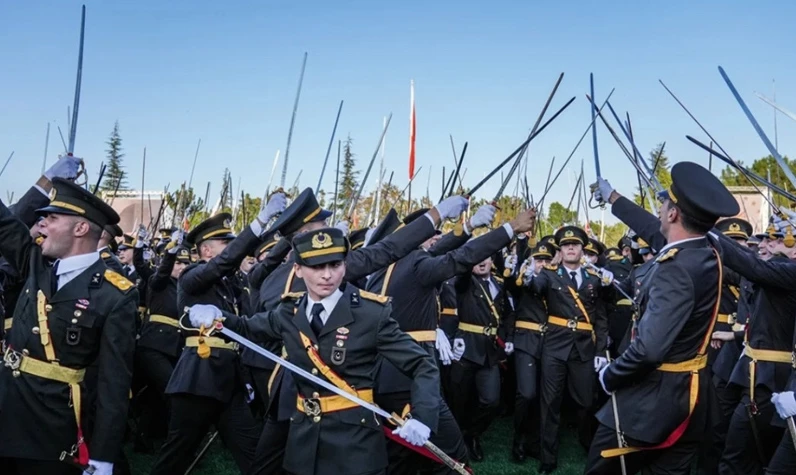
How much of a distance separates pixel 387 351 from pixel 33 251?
214 centimetres

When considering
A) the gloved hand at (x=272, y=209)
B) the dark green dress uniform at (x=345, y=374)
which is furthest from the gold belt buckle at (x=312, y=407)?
the gloved hand at (x=272, y=209)

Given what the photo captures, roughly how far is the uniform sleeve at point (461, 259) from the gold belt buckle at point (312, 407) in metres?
2.09

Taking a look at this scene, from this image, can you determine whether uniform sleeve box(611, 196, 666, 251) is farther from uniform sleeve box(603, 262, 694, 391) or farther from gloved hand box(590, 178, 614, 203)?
uniform sleeve box(603, 262, 694, 391)

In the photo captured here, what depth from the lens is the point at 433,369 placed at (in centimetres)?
409

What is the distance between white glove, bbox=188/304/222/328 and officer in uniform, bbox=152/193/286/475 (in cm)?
149

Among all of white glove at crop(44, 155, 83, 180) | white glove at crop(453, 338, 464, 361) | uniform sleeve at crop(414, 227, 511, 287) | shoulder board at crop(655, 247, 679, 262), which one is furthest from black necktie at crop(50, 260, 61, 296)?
white glove at crop(453, 338, 464, 361)

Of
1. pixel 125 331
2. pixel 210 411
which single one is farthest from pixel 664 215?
pixel 210 411

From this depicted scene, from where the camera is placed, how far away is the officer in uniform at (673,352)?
169 inches

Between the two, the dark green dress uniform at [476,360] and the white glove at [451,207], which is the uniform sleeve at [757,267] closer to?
the white glove at [451,207]

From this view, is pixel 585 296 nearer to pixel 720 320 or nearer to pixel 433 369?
pixel 720 320

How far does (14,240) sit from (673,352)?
3.91m

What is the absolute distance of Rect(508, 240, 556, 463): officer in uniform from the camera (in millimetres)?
8508

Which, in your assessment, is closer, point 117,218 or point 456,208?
point 117,218

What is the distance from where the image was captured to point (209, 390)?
5887 millimetres
